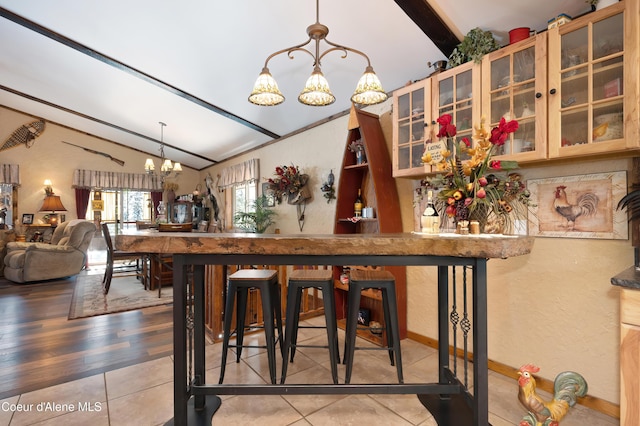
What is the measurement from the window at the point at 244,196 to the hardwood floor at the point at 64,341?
2599mm

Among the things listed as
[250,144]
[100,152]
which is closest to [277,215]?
[250,144]

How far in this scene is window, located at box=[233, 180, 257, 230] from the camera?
586cm

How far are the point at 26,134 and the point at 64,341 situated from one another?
5.83 m

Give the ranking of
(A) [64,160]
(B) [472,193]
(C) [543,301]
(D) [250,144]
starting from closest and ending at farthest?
(B) [472,193] → (C) [543,301] → (D) [250,144] → (A) [64,160]

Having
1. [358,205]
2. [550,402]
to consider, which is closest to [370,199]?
[358,205]

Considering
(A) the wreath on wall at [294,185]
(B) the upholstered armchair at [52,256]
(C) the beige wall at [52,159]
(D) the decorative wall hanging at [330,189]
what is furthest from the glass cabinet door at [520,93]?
(C) the beige wall at [52,159]

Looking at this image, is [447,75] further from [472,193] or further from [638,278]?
[638,278]

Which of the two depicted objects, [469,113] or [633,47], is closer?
[633,47]

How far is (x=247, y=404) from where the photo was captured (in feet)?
6.15

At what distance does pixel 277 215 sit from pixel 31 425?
11.4 feet

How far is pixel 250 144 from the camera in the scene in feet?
18.3

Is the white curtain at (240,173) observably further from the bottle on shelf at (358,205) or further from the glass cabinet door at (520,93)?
the glass cabinet door at (520,93)

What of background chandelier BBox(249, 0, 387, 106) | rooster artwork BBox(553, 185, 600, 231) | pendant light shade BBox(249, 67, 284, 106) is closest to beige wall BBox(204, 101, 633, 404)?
rooster artwork BBox(553, 185, 600, 231)

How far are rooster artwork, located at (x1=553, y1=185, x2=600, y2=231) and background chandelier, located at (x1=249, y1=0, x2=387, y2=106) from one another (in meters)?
1.29
